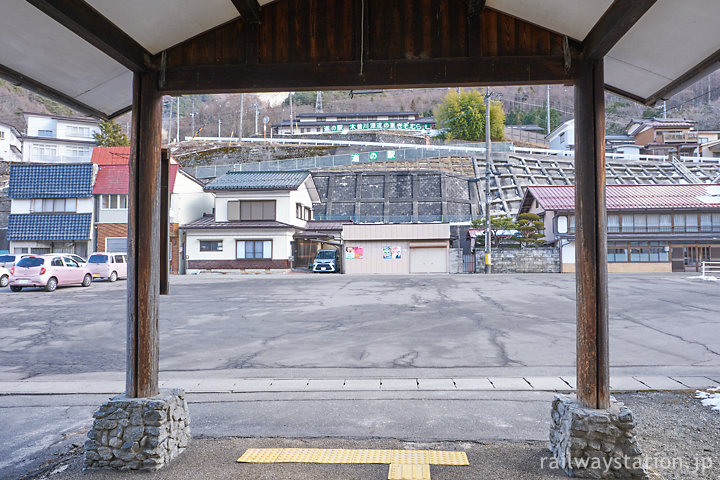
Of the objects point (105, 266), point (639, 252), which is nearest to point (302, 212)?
point (105, 266)

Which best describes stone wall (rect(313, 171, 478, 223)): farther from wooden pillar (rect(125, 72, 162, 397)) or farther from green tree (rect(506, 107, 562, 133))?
green tree (rect(506, 107, 562, 133))

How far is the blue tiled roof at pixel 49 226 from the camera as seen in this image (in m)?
32.2

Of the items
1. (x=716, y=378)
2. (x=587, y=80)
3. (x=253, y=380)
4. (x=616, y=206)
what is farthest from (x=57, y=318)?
(x=616, y=206)

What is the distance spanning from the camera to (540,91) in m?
116

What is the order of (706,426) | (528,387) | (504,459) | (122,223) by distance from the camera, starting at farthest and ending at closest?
(122,223)
(528,387)
(706,426)
(504,459)

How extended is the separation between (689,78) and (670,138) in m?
70.7

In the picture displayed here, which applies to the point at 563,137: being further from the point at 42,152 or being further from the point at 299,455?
the point at 299,455

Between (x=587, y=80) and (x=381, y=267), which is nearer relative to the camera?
(x=587, y=80)

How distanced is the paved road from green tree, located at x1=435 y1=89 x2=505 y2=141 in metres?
53.1

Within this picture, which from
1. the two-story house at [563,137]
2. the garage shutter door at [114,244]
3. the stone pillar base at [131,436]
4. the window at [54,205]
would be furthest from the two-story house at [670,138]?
the stone pillar base at [131,436]

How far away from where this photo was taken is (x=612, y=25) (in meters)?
3.04

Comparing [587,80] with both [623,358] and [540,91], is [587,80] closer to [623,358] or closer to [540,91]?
[623,358]

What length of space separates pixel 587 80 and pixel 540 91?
412 ft

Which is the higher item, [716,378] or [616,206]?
[616,206]
